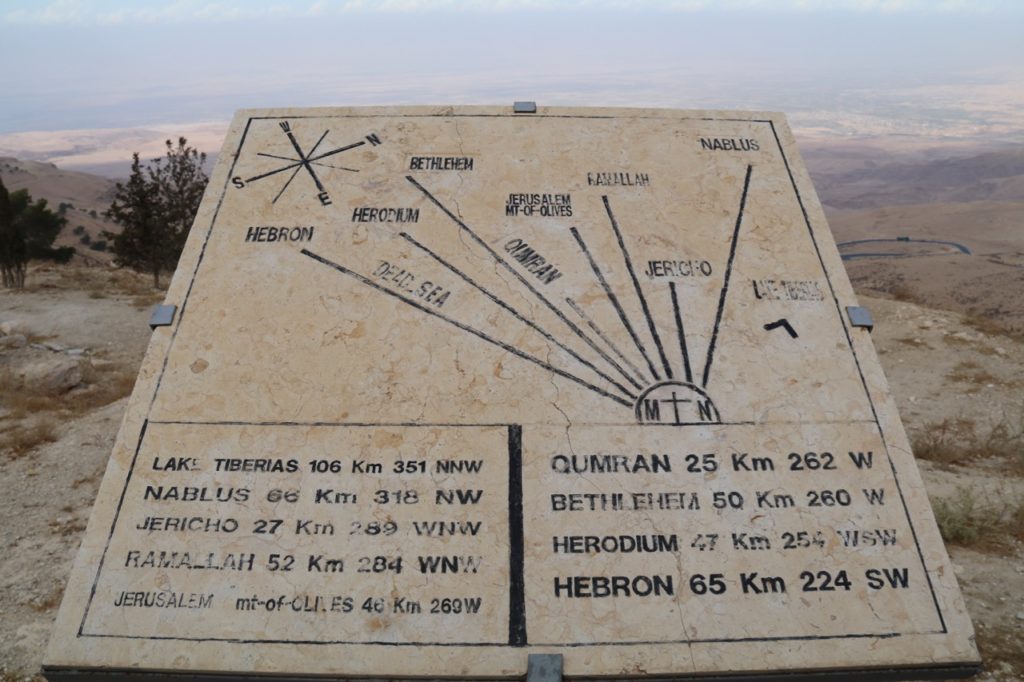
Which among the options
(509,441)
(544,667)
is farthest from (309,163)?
(544,667)

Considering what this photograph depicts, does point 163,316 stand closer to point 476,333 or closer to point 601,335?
point 476,333

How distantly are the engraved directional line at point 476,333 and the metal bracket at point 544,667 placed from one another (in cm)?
108

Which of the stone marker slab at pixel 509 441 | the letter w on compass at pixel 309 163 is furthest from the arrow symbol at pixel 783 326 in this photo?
the letter w on compass at pixel 309 163

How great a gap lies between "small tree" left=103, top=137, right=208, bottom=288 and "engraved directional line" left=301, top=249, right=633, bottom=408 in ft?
48.2

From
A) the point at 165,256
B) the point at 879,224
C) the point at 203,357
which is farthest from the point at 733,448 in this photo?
the point at 879,224

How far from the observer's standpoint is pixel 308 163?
3.94m

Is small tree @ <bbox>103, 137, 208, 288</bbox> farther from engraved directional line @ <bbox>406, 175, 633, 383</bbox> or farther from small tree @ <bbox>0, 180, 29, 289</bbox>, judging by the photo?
engraved directional line @ <bbox>406, 175, 633, 383</bbox>

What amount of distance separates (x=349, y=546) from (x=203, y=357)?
3.95ft

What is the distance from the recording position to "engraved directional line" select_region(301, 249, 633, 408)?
308 cm

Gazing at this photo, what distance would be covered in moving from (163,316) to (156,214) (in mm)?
15862

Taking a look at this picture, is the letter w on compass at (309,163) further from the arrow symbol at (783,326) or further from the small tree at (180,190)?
the small tree at (180,190)

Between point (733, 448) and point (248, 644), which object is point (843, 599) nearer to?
point (733, 448)

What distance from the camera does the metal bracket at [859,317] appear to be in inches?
130

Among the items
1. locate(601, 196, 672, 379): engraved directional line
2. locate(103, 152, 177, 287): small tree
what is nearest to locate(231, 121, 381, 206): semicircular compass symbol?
locate(601, 196, 672, 379): engraved directional line
